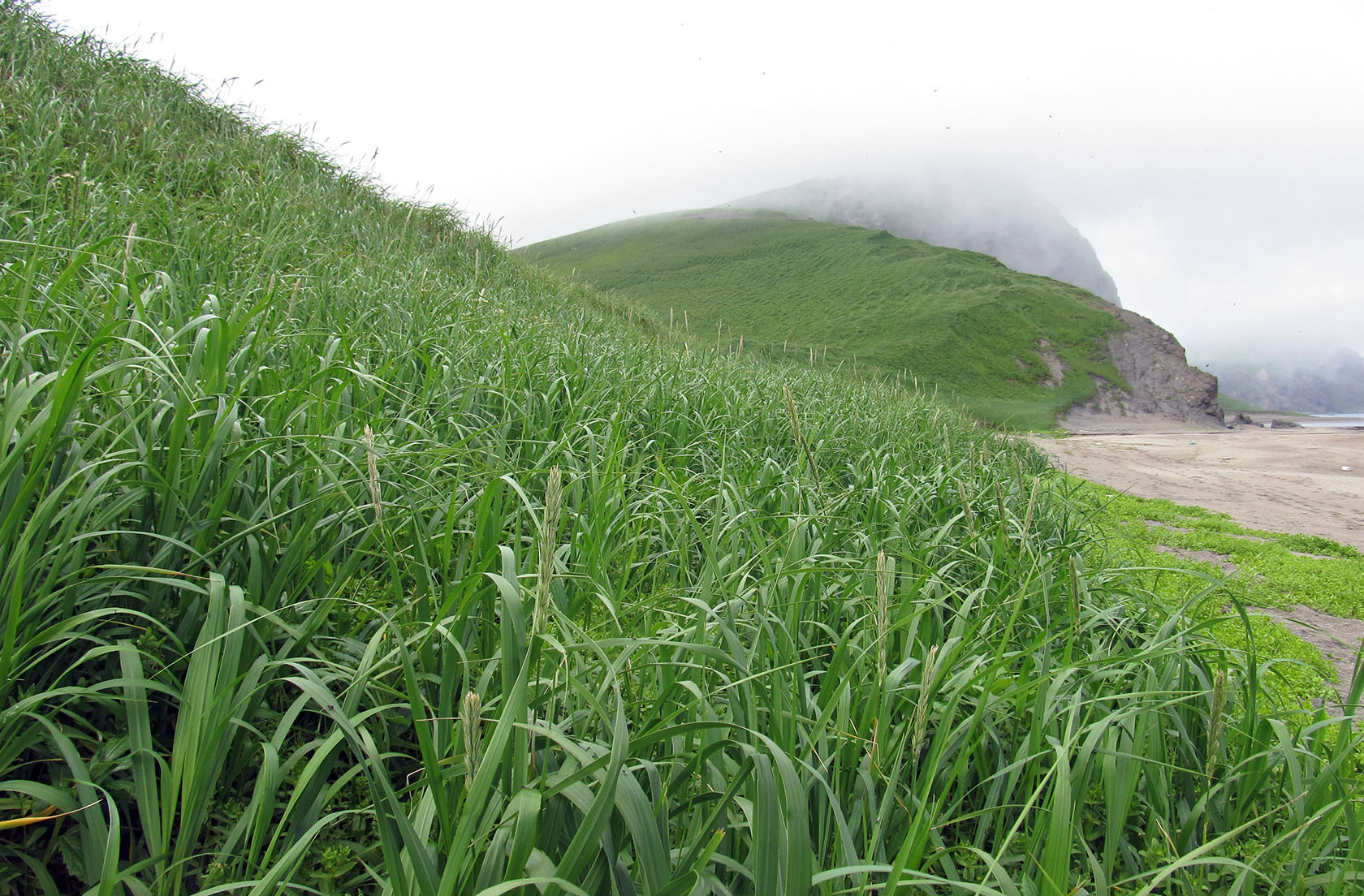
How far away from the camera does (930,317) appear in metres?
41.0

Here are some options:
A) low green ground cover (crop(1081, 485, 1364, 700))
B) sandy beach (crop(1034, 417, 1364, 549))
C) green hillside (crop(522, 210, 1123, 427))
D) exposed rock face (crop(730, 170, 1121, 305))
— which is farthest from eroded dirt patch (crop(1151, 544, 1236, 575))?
exposed rock face (crop(730, 170, 1121, 305))

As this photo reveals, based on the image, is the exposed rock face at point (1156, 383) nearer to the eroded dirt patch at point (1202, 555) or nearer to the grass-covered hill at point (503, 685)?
the eroded dirt patch at point (1202, 555)

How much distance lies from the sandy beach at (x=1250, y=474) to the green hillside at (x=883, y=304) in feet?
34.0

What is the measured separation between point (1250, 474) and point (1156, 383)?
112ft

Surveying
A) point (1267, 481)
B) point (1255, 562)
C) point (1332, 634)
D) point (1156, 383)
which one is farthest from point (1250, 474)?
point (1156, 383)

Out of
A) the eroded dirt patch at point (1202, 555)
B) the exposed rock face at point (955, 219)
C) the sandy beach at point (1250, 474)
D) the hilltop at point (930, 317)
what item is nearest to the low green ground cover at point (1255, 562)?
the eroded dirt patch at point (1202, 555)

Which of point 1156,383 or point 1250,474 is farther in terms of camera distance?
point 1156,383

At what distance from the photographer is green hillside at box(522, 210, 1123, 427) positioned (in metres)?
36.8

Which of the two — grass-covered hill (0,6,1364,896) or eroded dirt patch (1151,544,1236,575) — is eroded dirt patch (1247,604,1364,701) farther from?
grass-covered hill (0,6,1364,896)

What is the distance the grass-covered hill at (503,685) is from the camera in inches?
40.3

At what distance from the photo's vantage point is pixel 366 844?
1.25 meters

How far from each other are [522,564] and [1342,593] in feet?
21.7

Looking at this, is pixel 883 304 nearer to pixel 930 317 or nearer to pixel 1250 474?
pixel 930 317

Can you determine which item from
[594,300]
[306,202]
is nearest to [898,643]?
[306,202]
